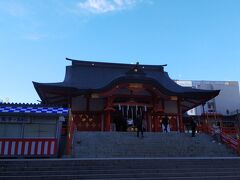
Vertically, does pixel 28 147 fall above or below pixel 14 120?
below

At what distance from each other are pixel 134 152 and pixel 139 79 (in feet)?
33.2

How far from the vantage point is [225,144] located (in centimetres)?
1794

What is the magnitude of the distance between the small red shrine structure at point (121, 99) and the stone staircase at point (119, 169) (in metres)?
13.1

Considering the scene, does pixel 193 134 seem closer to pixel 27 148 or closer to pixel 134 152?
pixel 134 152

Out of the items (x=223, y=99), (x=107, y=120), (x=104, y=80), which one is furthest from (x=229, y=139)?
(x=223, y=99)

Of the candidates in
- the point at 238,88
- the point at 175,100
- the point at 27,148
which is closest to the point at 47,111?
the point at 27,148

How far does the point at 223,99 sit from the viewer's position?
5316 cm

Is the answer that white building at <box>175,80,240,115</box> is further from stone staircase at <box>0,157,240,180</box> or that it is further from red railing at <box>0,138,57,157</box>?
stone staircase at <box>0,157,240,180</box>

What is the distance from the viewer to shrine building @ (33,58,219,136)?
24.6m

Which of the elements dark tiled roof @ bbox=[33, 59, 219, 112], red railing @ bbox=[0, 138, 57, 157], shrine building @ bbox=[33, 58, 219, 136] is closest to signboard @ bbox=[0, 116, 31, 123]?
red railing @ bbox=[0, 138, 57, 157]

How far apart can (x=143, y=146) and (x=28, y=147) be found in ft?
21.1

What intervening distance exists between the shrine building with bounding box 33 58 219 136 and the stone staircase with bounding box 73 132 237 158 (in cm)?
649

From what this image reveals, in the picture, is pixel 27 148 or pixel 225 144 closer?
pixel 27 148

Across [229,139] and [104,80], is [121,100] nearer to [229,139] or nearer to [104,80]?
[104,80]
